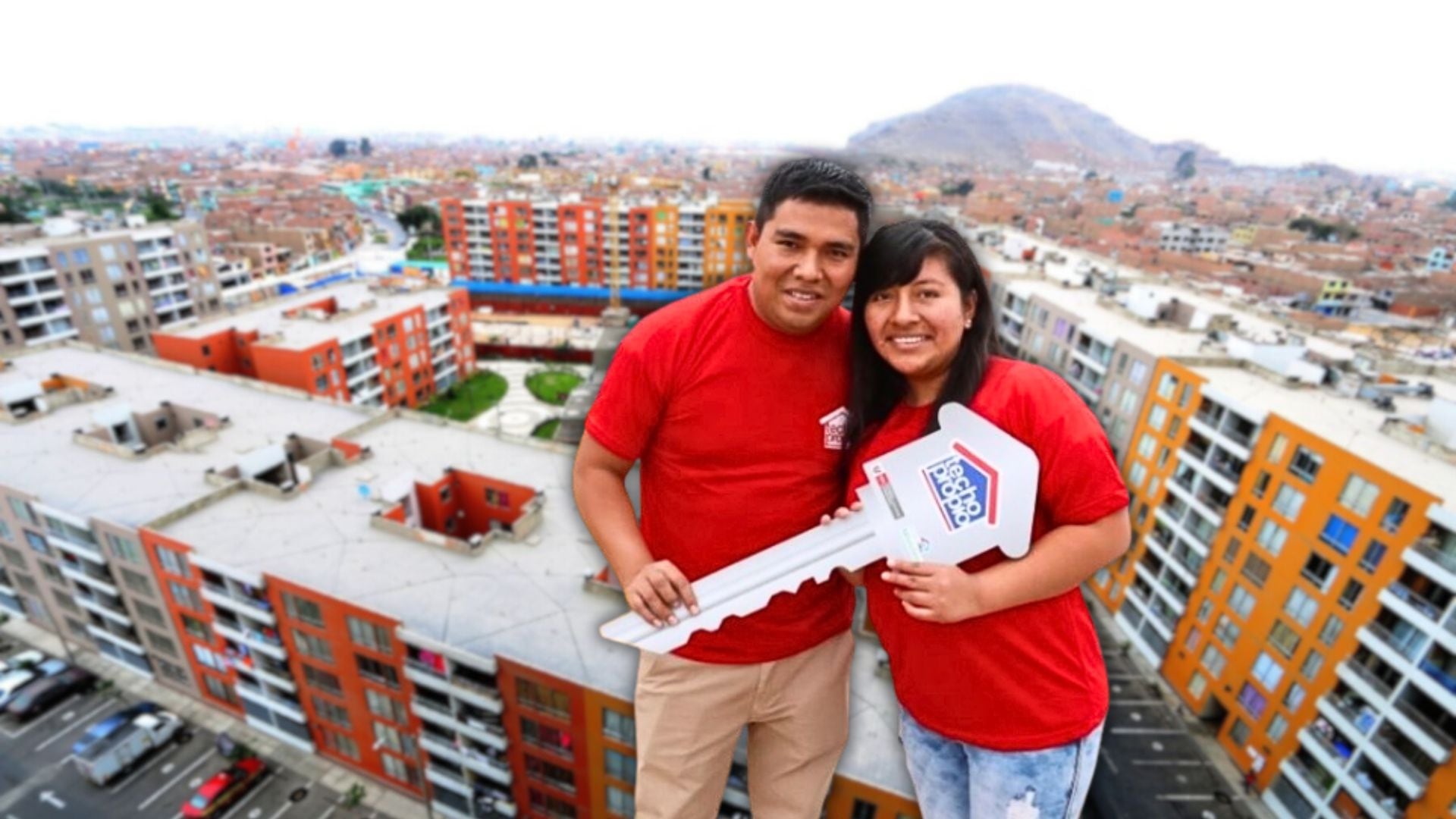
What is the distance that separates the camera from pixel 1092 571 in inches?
93.4

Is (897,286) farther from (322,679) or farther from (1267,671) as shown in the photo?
(1267,671)

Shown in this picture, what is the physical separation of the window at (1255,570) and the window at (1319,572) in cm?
113

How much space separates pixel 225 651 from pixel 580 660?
1059cm

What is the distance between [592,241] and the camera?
171 feet

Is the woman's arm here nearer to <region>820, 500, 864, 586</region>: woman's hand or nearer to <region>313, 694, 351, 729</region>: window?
<region>820, 500, 864, 586</region>: woman's hand

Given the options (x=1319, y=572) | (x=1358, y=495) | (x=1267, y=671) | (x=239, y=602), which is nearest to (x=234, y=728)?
(x=239, y=602)

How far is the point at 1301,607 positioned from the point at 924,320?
18.7m

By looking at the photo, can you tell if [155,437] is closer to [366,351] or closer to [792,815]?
[366,351]

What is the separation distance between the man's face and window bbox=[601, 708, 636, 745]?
10.4 m

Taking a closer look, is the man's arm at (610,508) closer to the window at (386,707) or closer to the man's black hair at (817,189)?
the man's black hair at (817,189)

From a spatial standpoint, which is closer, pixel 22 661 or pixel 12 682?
pixel 12 682

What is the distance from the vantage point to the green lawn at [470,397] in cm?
3397

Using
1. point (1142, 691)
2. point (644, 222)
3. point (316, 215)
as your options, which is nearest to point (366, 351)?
point (644, 222)

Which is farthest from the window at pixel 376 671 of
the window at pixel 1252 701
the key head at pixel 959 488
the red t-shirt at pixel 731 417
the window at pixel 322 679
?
the window at pixel 1252 701
